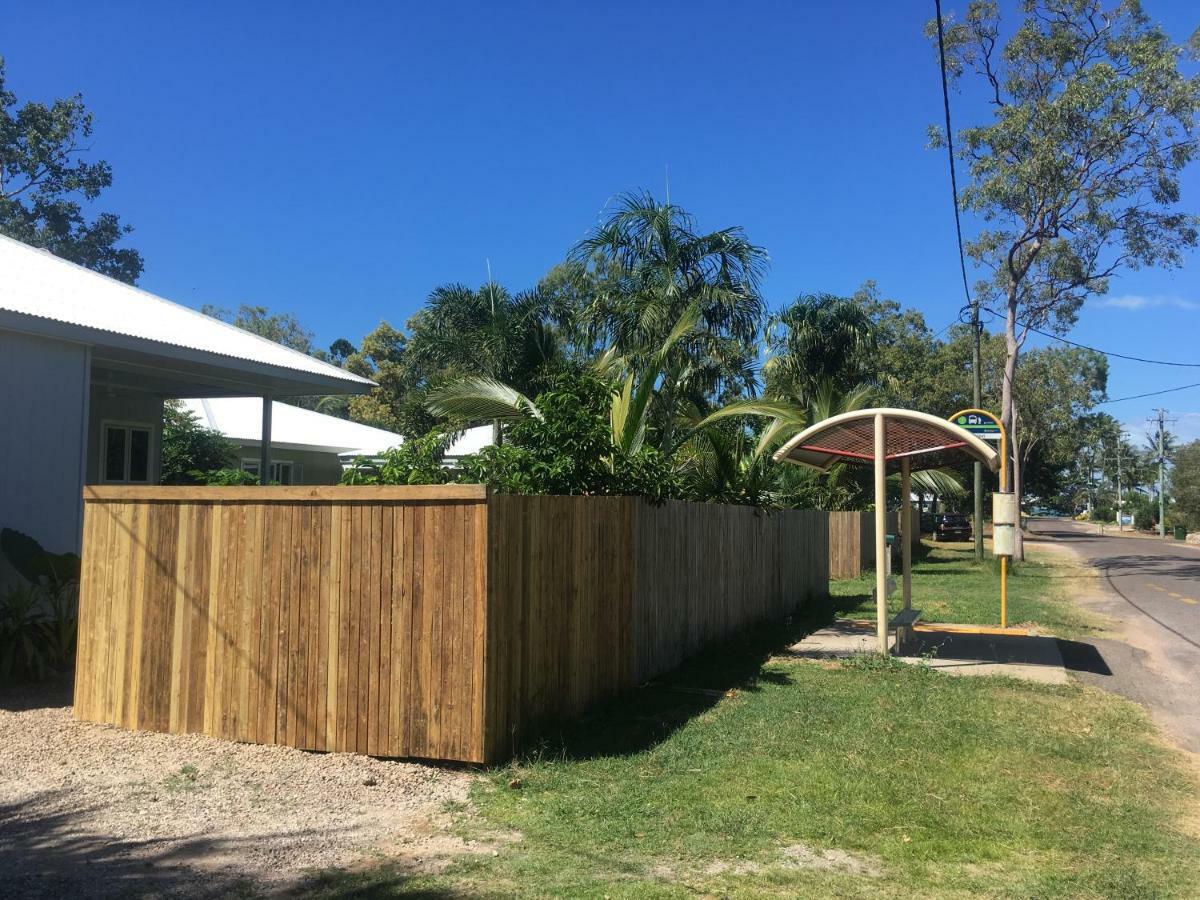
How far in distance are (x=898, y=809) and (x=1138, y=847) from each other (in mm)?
1199

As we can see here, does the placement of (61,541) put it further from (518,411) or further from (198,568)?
(518,411)

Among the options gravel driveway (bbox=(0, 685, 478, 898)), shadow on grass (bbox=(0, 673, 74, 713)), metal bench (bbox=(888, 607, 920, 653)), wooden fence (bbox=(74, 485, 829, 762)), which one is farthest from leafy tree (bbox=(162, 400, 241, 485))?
metal bench (bbox=(888, 607, 920, 653))

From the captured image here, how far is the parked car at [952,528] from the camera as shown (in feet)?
149

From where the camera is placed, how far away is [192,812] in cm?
515

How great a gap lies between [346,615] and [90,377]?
6011mm

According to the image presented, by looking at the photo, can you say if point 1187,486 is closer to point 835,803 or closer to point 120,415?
point 120,415

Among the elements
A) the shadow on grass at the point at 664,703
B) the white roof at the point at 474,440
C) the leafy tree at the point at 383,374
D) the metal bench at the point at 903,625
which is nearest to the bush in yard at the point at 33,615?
the shadow on grass at the point at 664,703

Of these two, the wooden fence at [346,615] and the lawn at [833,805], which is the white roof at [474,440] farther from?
the lawn at [833,805]

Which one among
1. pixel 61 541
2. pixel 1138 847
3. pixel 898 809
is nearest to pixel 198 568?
pixel 61 541

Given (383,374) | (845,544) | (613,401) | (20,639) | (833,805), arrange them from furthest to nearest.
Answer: (383,374) < (845,544) < (613,401) < (20,639) < (833,805)

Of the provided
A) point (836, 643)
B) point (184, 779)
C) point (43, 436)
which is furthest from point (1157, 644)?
point (43, 436)

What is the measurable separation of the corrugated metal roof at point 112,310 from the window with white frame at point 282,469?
407 inches

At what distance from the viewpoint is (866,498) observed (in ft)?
92.1

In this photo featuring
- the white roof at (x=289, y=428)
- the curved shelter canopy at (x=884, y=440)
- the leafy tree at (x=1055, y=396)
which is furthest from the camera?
the leafy tree at (x=1055, y=396)
